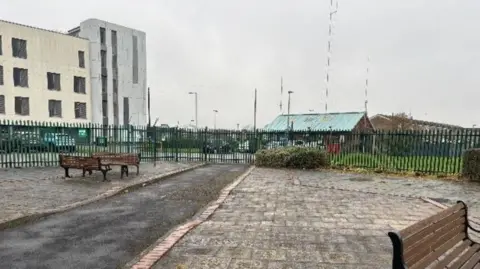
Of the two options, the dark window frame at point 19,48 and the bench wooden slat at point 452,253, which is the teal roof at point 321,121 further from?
the bench wooden slat at point 452,253

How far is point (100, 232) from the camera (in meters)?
5.55

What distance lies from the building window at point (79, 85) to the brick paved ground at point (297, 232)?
129 ft

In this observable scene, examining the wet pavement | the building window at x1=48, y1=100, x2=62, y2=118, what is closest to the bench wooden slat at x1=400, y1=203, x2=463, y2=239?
the wet pavement

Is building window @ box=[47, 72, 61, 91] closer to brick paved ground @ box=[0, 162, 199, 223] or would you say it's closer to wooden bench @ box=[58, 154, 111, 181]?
brick paved ground @ box=[0, 162, 199, 223]

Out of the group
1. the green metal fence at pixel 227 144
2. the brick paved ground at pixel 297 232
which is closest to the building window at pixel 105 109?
the green metal fence at pixel 227 144

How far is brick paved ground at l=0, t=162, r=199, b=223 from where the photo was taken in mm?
7121

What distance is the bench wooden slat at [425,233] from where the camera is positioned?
8.21 feet

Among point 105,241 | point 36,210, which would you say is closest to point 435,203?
point 105,241

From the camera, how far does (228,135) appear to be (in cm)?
1883

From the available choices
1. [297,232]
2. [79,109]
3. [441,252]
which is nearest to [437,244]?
[441,252]

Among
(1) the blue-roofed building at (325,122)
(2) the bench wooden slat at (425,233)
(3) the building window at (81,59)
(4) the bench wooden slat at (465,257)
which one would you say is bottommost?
(4) the bench wooden slat at (465,257)

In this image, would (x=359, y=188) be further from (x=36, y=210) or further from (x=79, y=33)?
(x=79, y=33)

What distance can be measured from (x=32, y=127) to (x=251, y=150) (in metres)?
10.2

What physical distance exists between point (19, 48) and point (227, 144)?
30743mm
